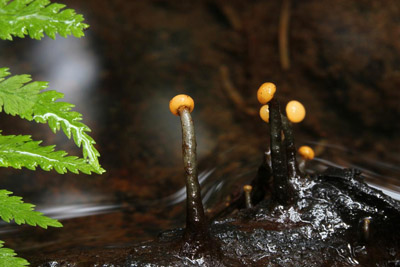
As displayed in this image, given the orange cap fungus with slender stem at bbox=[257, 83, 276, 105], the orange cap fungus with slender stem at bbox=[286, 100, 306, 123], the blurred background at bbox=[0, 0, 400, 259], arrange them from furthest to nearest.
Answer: the blurred background at bbox=[0, 0, 400, 259], the orange cap fungus with slender stem at bbox=[286, 100, 306, 123], the orange cap fungus with slender stem at bbox=[257, 83, 276, 105]

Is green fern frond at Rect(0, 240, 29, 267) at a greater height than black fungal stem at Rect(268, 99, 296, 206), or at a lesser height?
lesser

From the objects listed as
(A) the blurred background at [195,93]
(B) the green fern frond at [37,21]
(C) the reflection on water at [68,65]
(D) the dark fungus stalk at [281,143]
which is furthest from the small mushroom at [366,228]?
(C) the reflection on water at [68,65]

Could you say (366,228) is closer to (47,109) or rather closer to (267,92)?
(267,92)

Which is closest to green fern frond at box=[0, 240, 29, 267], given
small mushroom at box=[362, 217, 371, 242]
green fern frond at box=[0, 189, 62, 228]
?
green fern frond at box=[0, 189, 62, 228]

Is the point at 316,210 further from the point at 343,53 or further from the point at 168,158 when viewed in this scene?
the point at 343,53

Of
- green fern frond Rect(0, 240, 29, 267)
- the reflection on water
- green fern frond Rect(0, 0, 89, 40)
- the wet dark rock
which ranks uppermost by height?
the reflection on water

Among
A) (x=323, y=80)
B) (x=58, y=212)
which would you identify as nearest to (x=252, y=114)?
(x=323, y=80)

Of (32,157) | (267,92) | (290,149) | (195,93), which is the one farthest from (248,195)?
(195,93)

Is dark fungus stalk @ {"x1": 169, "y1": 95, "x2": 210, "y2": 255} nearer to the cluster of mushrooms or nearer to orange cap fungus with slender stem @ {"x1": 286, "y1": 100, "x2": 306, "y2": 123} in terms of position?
the cluster of mushrooms
